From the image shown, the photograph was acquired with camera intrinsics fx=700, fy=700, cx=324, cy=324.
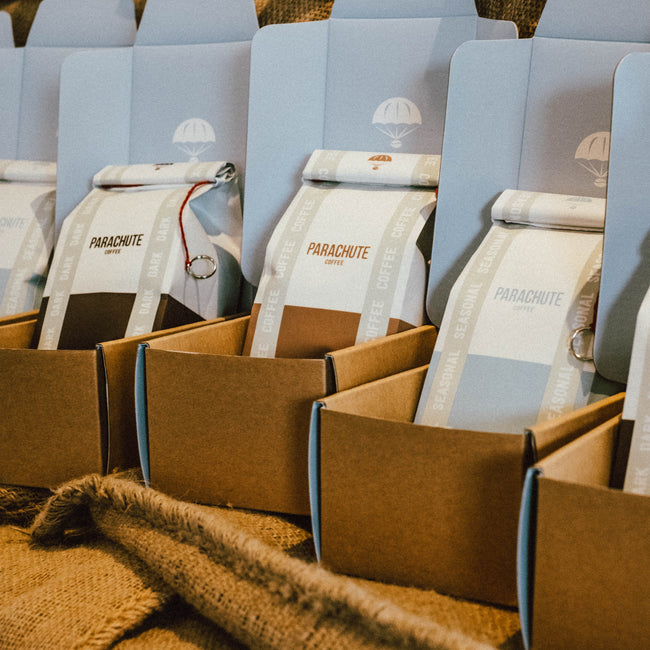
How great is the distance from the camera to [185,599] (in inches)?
29.9

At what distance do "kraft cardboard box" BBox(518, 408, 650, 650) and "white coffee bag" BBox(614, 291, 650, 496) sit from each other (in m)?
0.13

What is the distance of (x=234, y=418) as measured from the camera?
920 mm

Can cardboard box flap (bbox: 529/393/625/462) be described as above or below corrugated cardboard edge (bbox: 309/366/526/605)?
above

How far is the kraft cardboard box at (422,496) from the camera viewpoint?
28.1 inches

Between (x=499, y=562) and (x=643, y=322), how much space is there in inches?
12.3

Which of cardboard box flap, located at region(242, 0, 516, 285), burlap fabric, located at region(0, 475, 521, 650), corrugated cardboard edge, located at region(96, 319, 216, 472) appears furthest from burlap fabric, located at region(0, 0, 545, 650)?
cardboard box flap, located at region(242, 0, 516, 285)

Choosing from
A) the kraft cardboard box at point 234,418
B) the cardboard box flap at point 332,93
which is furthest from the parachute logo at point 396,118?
the kraft cardboard box at point 234,418

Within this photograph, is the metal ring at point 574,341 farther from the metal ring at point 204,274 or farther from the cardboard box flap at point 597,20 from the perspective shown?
the metal ring at point 204,274

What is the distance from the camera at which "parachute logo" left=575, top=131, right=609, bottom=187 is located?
1037 millimetres

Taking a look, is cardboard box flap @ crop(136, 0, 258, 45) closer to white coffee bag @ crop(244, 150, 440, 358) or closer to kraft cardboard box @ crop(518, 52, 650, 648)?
white coffee bag @ crop(244, 150, 440, 358)

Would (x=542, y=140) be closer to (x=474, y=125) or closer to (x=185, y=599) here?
(x=474, y=125)

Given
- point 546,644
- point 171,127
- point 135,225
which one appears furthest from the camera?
point 171,127

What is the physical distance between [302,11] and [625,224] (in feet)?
3.24

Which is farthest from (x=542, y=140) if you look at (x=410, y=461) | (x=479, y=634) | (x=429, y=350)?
(x=479, y=634)
